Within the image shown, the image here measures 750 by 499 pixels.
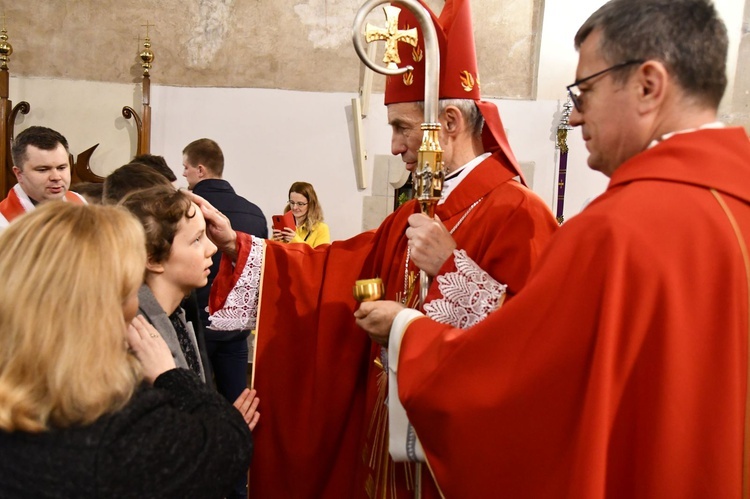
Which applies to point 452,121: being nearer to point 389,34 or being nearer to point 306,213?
point 389,34

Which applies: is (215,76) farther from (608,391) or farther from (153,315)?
(608,391)

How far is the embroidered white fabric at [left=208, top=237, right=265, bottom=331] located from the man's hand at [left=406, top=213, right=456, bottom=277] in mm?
713

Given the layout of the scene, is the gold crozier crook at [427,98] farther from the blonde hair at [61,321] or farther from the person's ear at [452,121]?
the blonde hair at [61,321]

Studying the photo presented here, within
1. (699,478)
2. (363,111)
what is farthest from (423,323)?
(363,111)

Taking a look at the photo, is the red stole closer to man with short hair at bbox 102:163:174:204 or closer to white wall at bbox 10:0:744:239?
man with short hair at bbox 102:163:174:204

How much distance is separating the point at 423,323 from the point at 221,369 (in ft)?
8.12

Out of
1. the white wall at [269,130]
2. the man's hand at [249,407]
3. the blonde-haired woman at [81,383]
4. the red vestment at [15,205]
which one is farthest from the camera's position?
the white wall at [269,130]

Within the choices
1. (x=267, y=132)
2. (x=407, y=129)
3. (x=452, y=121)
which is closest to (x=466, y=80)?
(x=452, y=121)

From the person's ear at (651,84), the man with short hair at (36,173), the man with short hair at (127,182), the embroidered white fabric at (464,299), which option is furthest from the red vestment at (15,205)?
the person's ear at (651,84)

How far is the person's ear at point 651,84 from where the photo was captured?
49.6 inches

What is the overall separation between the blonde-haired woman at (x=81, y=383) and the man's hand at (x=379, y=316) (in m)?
0.54

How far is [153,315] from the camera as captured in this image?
1.77 metres

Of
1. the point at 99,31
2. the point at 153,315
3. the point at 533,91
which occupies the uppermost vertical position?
the point at 99,31

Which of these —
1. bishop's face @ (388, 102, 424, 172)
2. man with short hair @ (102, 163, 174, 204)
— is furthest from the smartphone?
bishop's face @ (388, 102, 424, 172)
